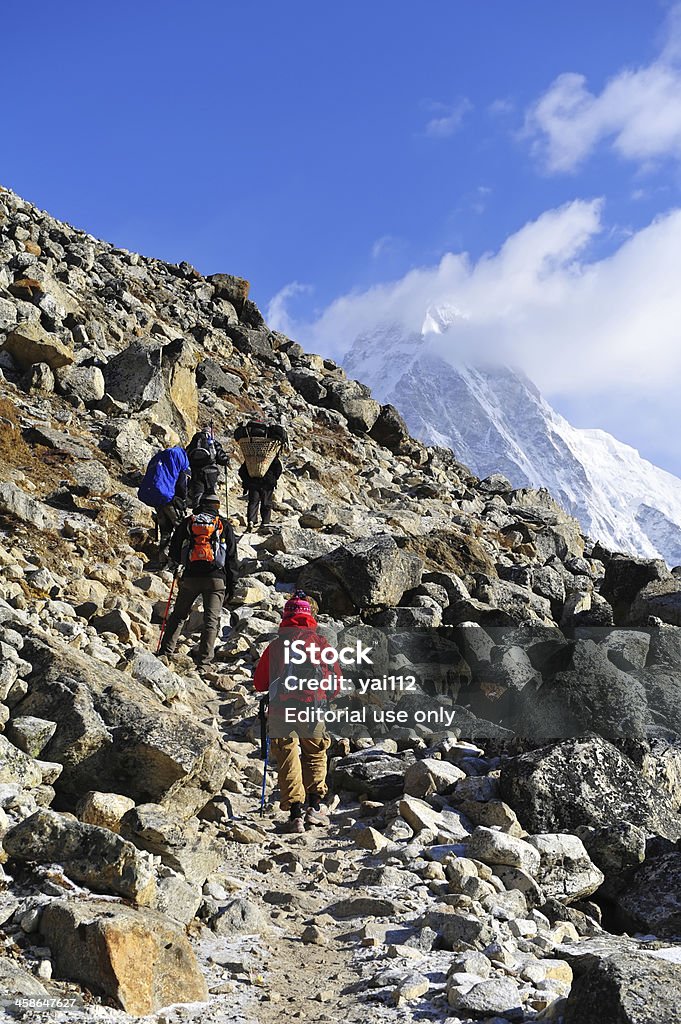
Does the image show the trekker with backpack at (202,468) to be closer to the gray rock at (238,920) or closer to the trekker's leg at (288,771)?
the trekker's leg at (288,771)

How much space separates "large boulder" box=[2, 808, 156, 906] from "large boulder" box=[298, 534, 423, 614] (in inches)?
346

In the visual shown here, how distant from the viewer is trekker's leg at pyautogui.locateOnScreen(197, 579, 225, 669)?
33.9ft

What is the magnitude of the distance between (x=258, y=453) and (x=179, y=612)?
7.66m

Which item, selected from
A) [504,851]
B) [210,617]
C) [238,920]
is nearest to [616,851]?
[504,851]

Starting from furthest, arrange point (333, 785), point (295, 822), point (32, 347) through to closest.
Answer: point (32, 347)
point (333, 785)
point (295, 822)

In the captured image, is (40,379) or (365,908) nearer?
(365,908)

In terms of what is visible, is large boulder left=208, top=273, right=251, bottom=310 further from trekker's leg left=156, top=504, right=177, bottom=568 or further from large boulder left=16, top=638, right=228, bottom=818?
large boulder left=16, top=638, right=228, bottom=818

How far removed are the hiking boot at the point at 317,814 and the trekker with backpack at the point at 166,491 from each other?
20.9 ft

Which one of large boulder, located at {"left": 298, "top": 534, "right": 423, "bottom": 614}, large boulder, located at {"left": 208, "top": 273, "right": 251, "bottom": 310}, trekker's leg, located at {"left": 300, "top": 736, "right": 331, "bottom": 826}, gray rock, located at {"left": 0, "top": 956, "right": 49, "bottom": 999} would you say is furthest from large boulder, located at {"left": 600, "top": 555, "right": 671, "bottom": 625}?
large boulder, located at {"left": 208, "top": 273, "right": 251, "bottom": 310}

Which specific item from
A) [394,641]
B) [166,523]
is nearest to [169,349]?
[166,523]

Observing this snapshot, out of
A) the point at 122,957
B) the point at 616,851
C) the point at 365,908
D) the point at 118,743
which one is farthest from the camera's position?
the point at 616,851

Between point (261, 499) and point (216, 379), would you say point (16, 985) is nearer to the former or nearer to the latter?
point (261, 499)

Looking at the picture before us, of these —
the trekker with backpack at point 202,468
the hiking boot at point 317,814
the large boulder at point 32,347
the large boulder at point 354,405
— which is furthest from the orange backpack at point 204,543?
the large boulder at point 354,405
